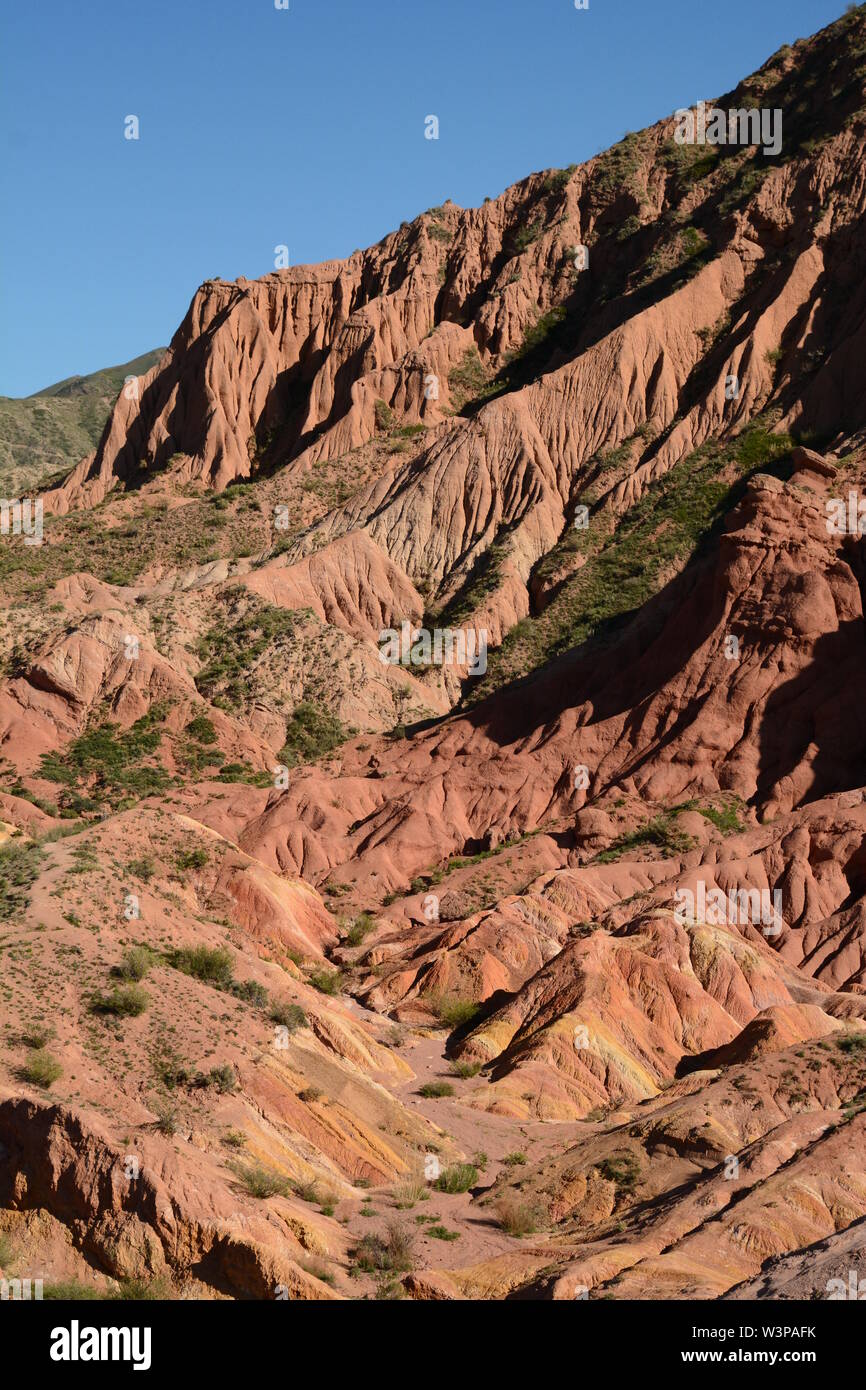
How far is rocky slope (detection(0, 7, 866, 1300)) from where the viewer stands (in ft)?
71.9

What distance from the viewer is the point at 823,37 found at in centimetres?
9425

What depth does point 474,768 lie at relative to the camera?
57625 millimetres

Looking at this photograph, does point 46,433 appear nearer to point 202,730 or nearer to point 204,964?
point 202,730

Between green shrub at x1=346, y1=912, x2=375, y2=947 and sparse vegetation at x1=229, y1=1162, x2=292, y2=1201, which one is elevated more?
green shrub at x1=346, y1=912, x2=375, y2=947

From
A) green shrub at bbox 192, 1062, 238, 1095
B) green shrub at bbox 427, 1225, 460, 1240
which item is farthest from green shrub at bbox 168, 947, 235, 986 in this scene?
green shrub at bbox 427, 1225, 460, 1240

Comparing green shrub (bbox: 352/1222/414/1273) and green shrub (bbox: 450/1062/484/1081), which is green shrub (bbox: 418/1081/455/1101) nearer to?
green shrub (bbox: 450/1062/484/1081)

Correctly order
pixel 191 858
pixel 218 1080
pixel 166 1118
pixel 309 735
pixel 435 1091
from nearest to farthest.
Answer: pixel 166 1118
pixel 218 1080
pixel 435 1091
pixel 191 858
pixel 309 735

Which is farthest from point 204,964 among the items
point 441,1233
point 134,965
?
point 441,1233

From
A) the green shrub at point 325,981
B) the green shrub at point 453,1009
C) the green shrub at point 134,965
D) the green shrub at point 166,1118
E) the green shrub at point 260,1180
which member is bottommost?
the green shrub at point 453,1009

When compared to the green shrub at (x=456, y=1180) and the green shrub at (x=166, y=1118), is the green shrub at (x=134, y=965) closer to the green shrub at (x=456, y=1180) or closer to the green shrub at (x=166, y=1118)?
the green shrub at (x=166, y=1118)

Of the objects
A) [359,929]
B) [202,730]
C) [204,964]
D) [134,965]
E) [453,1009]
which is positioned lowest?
[453,1009]

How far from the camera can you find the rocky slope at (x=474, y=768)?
21.9m

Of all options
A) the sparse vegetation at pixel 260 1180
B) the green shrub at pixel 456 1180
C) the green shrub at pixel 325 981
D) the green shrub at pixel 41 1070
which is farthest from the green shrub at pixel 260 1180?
the green shrub at pixel 325 981

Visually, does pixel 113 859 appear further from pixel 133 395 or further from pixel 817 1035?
pixel 133 395
